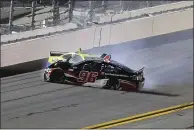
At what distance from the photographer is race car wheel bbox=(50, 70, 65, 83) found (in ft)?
55.1

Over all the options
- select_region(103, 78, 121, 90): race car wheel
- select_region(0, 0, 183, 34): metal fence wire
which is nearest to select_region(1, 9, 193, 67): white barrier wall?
select_region(0, 0, 183, 34): metal fence wire

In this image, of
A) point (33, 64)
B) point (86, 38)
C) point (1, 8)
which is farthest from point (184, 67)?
point (1, 8)

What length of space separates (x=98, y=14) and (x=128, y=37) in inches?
67.0

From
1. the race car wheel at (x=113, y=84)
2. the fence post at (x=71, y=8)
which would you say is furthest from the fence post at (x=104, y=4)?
the race car wheel at (x=113, y=84)

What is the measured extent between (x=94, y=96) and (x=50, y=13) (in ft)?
19.7

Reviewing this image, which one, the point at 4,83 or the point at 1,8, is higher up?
the point at 1,8

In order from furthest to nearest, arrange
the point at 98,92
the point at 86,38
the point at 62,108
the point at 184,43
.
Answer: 1. the point at 184,43
2. the point at 86,38
3. the point at 98,92
4. the point at 62,108

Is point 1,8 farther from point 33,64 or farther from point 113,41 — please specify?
point 113,41

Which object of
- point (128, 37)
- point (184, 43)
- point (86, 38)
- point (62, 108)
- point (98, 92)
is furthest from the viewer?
point (184, 43)

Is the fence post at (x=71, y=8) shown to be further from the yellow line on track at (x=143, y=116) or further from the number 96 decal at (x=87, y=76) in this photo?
the yellow line on track at (x=143, y=116)

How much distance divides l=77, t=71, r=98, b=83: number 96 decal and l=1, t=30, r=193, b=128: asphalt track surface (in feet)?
2.90

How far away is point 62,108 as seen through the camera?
17344 millimetres

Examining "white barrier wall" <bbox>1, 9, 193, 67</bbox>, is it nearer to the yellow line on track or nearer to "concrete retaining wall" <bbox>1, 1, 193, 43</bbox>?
"concrete retaining wall" <bbox>1, 1, 193, 43</bbox>

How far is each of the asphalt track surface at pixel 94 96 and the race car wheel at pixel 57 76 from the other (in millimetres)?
778
